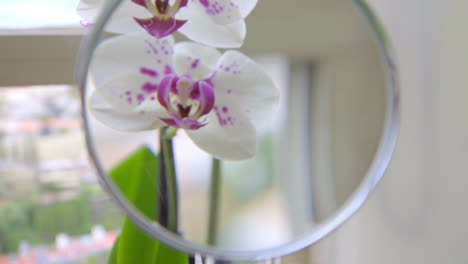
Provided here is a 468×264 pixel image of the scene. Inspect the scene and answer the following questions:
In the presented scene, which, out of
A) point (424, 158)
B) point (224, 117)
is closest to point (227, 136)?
point (224, 117)

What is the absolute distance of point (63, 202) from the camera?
0.53 metres

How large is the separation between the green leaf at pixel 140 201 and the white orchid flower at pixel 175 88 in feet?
0.14

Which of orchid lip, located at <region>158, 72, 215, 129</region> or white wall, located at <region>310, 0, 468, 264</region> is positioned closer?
orchid lip, located at <region>158, 72, 215, 129</region>

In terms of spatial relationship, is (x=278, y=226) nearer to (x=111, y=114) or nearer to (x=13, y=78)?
(x=111, y=114)

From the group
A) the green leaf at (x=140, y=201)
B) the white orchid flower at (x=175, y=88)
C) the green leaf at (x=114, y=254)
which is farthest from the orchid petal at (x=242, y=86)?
the green leaf at (x=114, y=254)

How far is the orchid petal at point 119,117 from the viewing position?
1.24ft

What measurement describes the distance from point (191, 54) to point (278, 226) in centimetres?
22

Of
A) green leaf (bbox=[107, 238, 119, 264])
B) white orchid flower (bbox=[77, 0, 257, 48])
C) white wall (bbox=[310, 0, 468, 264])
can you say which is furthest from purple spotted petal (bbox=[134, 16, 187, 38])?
white wall (bbox=[310, 0, 468, 264])

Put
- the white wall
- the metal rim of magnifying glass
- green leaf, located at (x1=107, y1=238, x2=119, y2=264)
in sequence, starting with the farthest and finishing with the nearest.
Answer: the white wall < green leaf, located at (x1=107, y1=238, x2=119, y2=264) < the metal rim of magnifying glass

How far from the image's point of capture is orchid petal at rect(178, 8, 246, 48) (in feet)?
1.28

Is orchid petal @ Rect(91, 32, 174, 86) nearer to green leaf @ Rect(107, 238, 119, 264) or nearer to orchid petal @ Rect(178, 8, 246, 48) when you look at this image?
orchid petal @ Rect(178, 8, 246, 48)

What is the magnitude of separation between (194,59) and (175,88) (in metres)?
0.04

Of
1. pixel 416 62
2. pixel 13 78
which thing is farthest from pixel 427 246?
pixel 13 78

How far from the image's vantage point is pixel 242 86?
402mm
